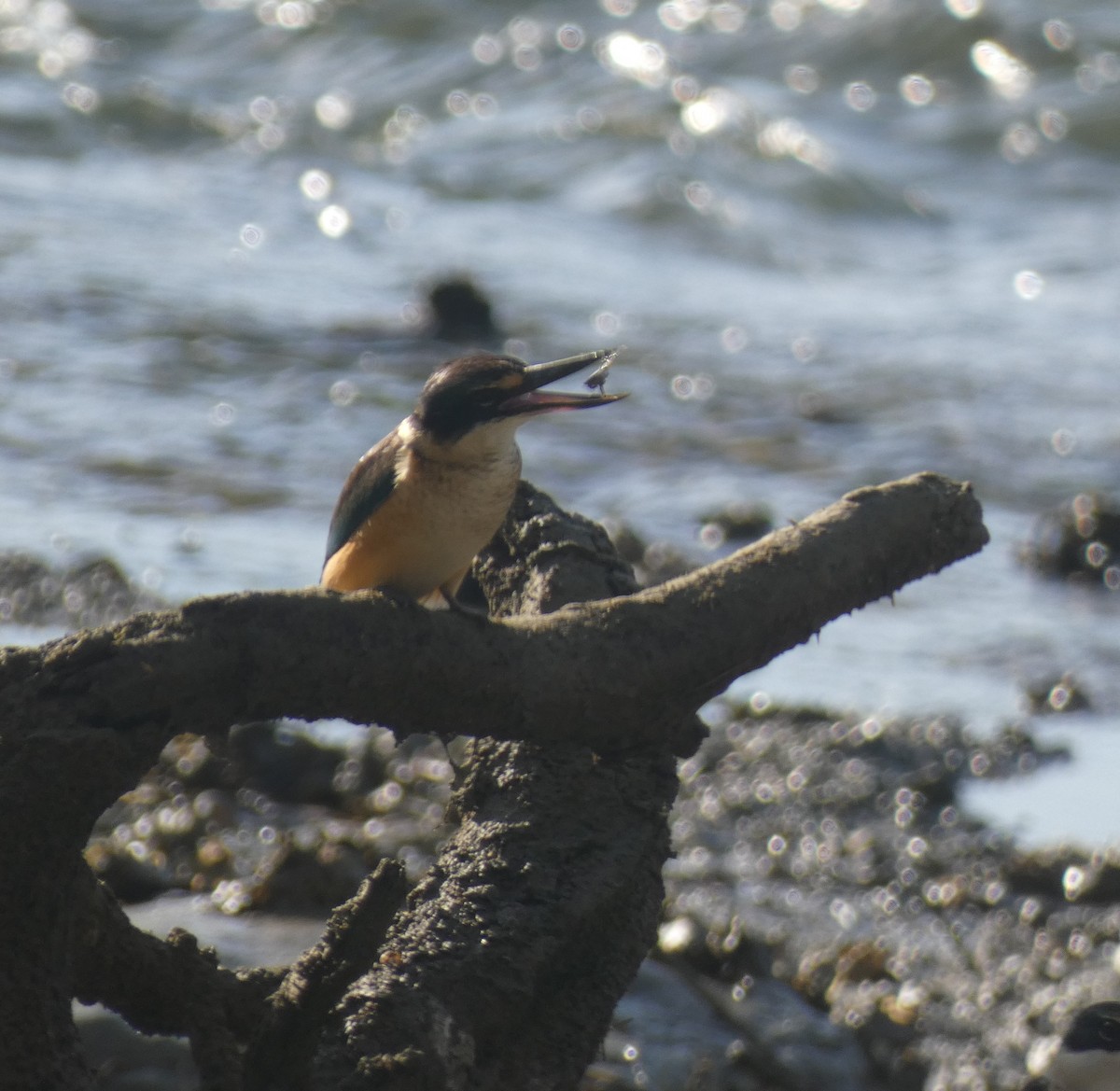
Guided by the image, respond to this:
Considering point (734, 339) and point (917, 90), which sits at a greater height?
point (734, 339)

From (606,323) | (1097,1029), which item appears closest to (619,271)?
(606,323)

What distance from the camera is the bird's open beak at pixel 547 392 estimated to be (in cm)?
325

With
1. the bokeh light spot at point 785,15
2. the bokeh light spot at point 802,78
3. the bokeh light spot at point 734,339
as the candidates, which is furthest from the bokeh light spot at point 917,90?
the bokeh light spot at point 734,339

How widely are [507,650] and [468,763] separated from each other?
762mm

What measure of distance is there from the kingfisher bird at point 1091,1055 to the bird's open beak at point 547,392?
1860 mm

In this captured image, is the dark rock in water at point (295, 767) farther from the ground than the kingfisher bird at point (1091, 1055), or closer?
closer

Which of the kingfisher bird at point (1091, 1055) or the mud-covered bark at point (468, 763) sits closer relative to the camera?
the mud-covered bark at point (468, 763)

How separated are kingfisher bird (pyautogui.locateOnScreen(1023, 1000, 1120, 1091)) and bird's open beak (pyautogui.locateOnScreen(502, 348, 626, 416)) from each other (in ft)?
6.10

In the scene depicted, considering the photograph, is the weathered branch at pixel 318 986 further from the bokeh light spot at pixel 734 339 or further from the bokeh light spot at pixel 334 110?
the bokeh light spot at pixel 334 110

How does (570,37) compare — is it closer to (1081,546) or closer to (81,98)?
(81,98)

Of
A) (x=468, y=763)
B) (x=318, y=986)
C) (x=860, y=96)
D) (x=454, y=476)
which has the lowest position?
(x=860, y=96)

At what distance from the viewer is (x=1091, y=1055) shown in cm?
407

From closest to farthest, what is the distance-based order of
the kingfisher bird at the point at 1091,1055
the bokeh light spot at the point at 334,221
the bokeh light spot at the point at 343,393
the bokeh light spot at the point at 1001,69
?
the kingfisher bird at the point at 1091,1055, the bokeh light spot at the point at 343,393, the bokeh light spot at the point at 334,221, the bokeh light spot at the point at 1001,69

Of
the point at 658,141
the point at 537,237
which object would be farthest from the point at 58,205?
the point at 658,141
